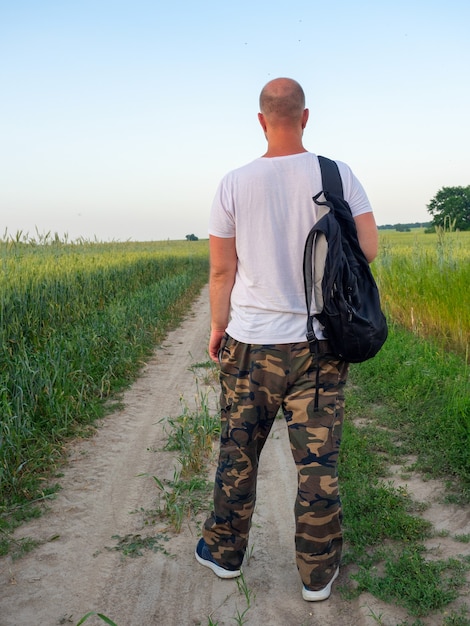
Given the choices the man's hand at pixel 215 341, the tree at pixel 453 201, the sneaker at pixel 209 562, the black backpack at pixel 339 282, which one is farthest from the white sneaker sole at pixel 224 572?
the tree at pixel 453 201

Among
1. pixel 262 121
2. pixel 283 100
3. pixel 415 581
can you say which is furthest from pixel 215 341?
pixel 415 581

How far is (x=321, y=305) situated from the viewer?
2615 millimetres

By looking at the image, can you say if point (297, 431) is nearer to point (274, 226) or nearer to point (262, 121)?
point (274, 226)

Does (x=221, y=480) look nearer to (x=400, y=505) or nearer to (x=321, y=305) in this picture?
(x=321, y=305)

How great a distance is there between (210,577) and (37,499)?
4.86 feet

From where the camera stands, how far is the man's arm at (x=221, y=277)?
2.78 m

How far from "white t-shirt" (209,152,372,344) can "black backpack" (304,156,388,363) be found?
67 mm

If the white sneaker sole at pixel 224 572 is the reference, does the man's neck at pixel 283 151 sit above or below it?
above

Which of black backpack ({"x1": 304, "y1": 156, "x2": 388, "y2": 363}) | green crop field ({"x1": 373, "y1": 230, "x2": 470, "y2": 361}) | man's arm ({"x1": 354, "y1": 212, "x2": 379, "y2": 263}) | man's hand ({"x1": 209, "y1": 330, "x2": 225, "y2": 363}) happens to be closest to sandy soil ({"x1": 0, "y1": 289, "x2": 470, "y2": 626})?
man's hand ({"x1": 209, "y1": 330, "x2": 225, "y2": 363})

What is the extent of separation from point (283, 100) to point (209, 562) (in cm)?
227

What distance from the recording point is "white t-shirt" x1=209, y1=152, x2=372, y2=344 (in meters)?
2.62

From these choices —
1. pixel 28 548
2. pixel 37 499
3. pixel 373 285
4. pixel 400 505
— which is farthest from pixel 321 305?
pixel 37 499

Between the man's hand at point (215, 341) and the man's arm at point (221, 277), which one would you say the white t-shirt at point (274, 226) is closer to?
the man's arm at point (221, 277)

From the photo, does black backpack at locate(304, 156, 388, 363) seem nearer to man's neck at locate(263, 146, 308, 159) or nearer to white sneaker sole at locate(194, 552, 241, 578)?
man's neck at locate(263, 146, 308, 159)
